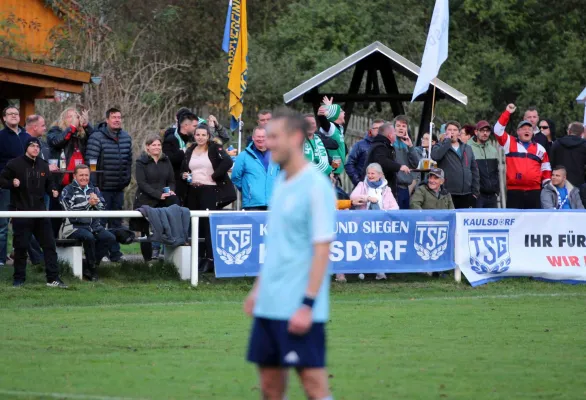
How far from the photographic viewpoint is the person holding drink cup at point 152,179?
16.1 meters

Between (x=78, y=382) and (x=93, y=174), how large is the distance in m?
8.09

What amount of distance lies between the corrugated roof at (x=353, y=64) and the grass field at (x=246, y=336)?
4110 millimetres

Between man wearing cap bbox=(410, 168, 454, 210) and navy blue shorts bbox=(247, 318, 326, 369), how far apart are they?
10747 millimetres

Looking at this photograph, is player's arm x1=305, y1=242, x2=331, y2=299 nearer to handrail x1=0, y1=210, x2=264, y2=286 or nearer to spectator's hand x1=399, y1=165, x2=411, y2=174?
handrail x1=0, y1=210, x2=264, y2=286

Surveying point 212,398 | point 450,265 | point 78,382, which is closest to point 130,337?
point 78,382

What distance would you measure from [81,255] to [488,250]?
223 inches

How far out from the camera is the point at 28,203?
48.8 ft

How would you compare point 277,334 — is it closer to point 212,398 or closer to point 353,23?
point 212,398

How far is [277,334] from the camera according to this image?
20.9 feet

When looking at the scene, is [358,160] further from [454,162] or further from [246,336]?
[246,336]

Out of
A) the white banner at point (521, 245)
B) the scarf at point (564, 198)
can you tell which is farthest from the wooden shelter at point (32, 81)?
the scarf at point (564, 198)

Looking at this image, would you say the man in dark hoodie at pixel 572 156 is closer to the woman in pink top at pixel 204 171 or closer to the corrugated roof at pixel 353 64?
the corrugated roof at pixel 353 64

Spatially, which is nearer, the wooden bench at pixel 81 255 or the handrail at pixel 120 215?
the handrail at pixel 120 215

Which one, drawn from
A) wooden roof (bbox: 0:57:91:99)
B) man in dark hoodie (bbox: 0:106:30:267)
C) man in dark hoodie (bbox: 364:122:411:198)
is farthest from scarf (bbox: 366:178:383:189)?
wooden roof (bbox: 0:57:91:99)
